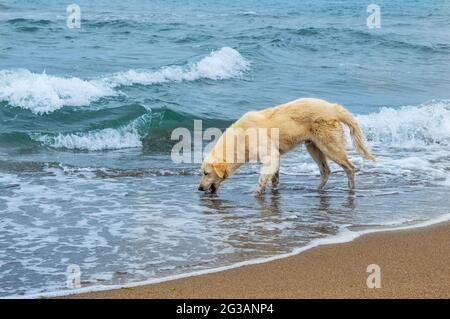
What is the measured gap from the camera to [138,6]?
41312 mm

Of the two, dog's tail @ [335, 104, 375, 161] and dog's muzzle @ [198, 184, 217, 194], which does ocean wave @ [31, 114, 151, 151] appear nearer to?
dog's muzzle @ [198, 184, 217, 194]

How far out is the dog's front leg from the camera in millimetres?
10172

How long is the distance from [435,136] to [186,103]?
554 centimetres

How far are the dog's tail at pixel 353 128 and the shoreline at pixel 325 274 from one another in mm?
2869

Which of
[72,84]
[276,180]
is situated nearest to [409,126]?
[276,180]

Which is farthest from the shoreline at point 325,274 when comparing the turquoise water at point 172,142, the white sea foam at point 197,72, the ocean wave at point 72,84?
the white sea foam at point 197,72

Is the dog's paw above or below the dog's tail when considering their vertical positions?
below

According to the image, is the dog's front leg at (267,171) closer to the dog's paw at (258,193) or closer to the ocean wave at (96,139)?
the dog's paw at (258,193)

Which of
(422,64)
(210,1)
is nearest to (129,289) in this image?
(422,64)

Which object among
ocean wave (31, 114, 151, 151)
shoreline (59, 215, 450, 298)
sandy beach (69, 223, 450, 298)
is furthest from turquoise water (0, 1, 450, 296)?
sandy beach (69, 223, 450, 298)

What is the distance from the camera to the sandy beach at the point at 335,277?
19.5ft

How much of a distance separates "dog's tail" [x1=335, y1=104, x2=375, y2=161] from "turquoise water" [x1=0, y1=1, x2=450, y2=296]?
1.67ft

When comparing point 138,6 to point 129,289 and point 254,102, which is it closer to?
point 254,102
